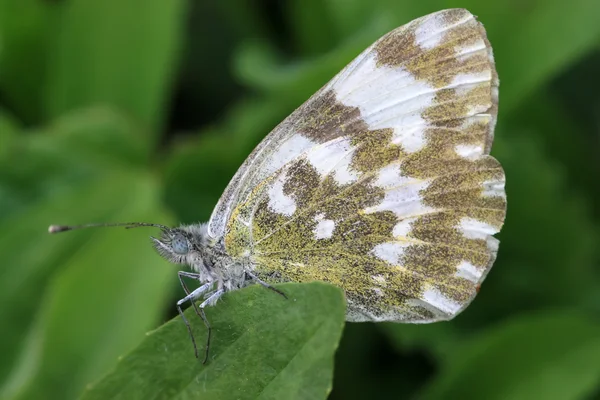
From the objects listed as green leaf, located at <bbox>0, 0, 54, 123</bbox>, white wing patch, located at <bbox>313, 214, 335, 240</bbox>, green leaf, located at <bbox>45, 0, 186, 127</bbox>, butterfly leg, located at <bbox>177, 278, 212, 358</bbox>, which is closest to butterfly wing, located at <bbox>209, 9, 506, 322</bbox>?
white wing patch, located at <bbox>313, 214, 335, 240</bbox>

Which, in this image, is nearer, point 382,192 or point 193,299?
point 193,299

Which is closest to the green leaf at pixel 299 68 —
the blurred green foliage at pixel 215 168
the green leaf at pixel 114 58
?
the blurred green foliage at pixel 215 168

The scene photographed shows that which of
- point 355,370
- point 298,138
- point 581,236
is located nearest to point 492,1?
point 581,236

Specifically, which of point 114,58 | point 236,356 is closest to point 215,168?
point 114,58

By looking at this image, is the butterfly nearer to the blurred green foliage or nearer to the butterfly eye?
the butterfly eye

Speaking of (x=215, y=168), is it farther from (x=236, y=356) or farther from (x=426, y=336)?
(x=236, y=356)

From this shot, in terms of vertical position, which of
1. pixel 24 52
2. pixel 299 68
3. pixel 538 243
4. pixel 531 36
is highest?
pixel 24 52

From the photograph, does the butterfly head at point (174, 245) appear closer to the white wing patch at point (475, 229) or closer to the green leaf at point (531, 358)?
the white wing patch at point (475, 229)
